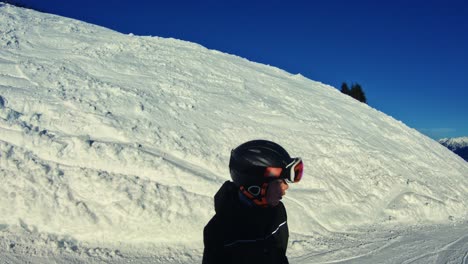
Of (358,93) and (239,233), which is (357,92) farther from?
(239,233)

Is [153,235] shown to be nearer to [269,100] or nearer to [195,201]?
[195,201]

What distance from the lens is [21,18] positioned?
1825 centimetres

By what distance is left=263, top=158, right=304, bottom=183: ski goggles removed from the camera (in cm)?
211

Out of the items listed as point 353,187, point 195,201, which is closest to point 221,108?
point 353,187

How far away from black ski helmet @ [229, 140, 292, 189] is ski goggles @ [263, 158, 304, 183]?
0.07ft

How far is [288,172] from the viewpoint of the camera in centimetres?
216

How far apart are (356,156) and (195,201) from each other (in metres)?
6.35

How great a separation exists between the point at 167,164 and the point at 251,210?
631cm

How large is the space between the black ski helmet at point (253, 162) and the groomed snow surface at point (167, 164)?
14.6 feet

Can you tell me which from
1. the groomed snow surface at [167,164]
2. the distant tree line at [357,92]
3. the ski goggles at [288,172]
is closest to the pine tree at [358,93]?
the distant tree line at [357,92]

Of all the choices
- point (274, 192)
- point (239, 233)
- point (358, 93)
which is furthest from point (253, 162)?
point (358, 93)

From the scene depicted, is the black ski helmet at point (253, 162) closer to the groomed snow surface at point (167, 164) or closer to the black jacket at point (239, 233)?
the black jacket at point (239, 233)

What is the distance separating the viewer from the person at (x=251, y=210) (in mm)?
1942

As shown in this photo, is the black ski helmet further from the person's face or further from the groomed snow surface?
the groomed snow surface
